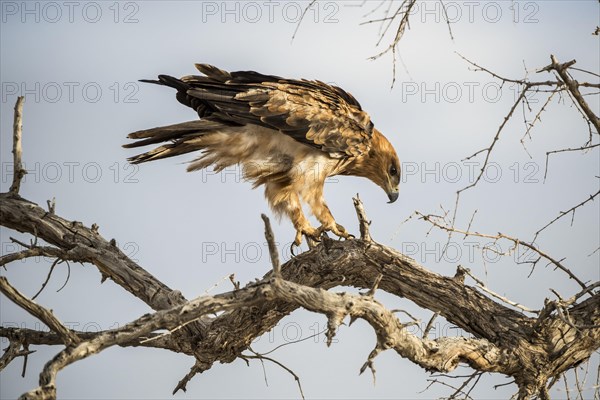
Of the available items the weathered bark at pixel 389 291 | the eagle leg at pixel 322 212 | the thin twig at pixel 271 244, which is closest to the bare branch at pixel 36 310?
the weathered bark at pixel 389 291

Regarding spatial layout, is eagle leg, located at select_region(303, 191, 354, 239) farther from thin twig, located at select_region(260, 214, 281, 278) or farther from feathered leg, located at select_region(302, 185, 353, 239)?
thin twig, located at select_region(260, 214, 281, 278)

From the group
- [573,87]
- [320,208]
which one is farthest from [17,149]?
[573,87]

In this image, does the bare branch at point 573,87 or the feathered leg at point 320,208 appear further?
the feathered leg at point 320,208

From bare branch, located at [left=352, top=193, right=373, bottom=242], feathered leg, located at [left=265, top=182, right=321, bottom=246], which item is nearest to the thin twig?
bare branch, located at [left=352, top=193, right=373, bottom=242]

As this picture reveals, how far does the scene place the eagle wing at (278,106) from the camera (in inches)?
227

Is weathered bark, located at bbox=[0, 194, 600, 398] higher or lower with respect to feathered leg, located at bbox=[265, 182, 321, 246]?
lower

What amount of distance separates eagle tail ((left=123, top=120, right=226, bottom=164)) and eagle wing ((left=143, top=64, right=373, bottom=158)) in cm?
13

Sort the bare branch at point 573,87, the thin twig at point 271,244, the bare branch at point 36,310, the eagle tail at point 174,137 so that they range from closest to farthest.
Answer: the thin twig at point 271,244 → the bare branch at point 36,310 → the bare branch at point 573,87 → the eagle tail at point 174,137

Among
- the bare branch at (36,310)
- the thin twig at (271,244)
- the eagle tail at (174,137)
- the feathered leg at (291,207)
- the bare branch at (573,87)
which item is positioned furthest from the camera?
the feathered leg at (291,207)

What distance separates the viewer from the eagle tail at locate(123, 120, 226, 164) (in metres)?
5.52

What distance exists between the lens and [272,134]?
19.5ft

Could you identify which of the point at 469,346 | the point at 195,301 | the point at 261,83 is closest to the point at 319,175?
the point at 261,83

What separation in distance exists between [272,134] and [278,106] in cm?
22

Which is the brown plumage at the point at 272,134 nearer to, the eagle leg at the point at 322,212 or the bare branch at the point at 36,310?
the eagle leg at the point at 322,212
